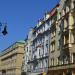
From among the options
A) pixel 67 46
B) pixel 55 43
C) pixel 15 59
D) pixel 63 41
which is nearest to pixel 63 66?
pixel 67 46

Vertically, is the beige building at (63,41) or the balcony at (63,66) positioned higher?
the beige building at (63,41)

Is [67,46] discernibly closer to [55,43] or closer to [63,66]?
[63,66]

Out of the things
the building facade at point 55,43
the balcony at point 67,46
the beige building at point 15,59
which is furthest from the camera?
the beige building at point 15,59

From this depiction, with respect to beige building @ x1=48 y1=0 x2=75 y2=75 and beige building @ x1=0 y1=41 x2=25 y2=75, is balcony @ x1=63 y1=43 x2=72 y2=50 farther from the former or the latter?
beige building @ x1=0 y1=41 x2=25 y2=75

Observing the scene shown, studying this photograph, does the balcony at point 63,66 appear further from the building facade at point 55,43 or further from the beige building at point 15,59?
the beige building at point 15,59

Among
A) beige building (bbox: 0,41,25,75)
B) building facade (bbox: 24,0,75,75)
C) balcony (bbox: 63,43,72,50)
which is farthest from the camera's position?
beige building (bbox: 0,41,25,75)

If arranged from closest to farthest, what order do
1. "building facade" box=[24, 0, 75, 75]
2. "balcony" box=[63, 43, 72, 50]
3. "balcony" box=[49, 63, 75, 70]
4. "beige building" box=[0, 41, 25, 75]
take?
"balcony" box=[49, 63, 75, 70]
"balcony" box=[63, 43, 72, 50]
"building facade" box=[24, 0, 75, 75]
"beige building" box=[0, 41, 25, 75]

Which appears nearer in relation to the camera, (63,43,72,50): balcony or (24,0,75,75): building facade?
(63,43,72,50): balcony

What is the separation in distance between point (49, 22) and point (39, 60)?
10419mm

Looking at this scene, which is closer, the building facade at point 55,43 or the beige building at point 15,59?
the building facade at point 55,43

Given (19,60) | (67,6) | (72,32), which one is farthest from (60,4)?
(19,60)

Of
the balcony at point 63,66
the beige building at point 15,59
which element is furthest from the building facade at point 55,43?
the beige building at point 15,59

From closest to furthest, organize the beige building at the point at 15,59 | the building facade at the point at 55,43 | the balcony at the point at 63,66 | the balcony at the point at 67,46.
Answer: the balcony at the point at 63,66, the balcony at the point at 67,46, the building facade at the point at 55,43, the beige building at the point at 15,59

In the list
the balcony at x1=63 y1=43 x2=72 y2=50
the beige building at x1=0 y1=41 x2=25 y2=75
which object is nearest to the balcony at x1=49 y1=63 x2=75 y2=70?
the balcony at x1=63 y1=43 x2=72 y2=50
